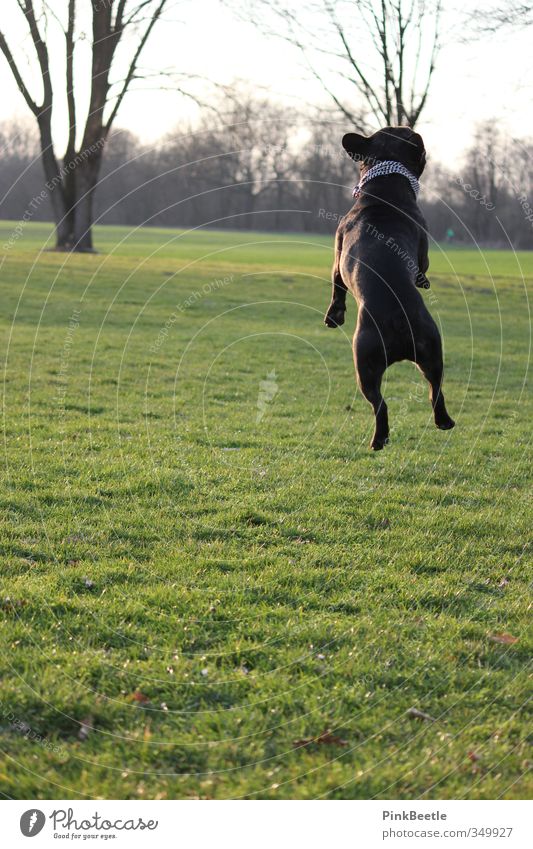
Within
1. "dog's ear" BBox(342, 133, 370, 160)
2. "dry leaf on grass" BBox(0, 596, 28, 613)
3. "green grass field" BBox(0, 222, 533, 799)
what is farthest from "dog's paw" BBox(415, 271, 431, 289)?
"dry leaf on grass" BBox(0, 596, 28, 613)

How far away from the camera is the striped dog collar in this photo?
5.71 metres

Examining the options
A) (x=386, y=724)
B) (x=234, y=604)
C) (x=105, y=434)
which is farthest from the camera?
(x=105, y=434)

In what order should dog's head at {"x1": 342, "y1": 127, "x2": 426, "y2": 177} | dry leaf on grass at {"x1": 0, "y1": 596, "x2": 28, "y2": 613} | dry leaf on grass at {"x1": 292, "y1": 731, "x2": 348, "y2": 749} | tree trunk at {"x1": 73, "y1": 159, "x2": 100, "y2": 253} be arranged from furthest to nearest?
tree trunk at {"x1": 73, "y1": 159, "x2": 100, "y2": 253}
dry leaf on grass at {"x1": 0, "y1": 596, "x2": 28, "y2": 613}
dog's head at {"x1": 342, "y1": 127, "x2": 426, "y2": 177}
dry leaf on grass at {"x1": 292, "y1": 731, "x2": 348, "y2": 749}

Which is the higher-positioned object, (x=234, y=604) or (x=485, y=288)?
(x=485, y=288)

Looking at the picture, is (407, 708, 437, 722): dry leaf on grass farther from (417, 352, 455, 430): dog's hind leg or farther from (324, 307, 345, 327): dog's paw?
(324, 307, 345, 327): dog's paw

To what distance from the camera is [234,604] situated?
6395 mm

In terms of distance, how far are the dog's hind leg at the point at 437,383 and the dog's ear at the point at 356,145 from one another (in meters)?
1.47

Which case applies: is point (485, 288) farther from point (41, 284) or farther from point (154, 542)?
point (154, 542)

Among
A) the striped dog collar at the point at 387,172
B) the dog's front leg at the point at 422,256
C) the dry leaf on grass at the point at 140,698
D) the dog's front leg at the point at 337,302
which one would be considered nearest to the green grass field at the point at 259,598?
the dry leaf on grass at the point at 140,698

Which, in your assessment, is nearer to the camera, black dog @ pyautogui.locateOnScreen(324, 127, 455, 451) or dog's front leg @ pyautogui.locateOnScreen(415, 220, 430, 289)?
black dog @ pyautogui.locateOnScreen(324, 127, 455, 451)

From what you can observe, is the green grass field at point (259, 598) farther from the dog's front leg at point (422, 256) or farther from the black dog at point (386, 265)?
the dog's front leg at point (422, 256)

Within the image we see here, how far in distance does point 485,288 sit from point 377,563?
1176 inches

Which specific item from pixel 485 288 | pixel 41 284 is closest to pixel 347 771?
pixel 41 284

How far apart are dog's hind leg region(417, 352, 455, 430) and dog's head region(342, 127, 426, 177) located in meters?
1.33
